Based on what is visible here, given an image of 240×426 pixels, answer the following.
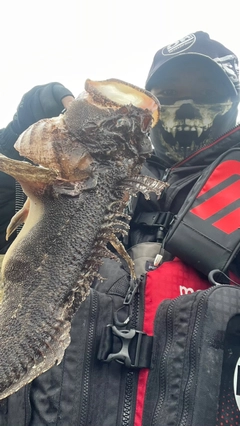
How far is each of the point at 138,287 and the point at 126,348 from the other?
41cm

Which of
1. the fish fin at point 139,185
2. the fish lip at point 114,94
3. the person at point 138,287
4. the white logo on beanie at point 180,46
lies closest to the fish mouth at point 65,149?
the fish lip at point 114,94

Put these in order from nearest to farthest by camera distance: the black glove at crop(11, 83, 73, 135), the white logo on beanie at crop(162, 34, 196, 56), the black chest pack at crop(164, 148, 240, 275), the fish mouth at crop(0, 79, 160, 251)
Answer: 1. the fish mouth at crop(0, 79, 160, 251)
2. the black chest pack at crop(164, 148, 240, 275)
3. the black glove at crop(11, 83, 73, 135)
4. the white logo on beanie at crop(162, 34, 196, 56)

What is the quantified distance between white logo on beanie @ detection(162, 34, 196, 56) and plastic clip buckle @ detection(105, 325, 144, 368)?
2498mm

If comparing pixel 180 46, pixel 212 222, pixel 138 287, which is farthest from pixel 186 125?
pixel 138 287

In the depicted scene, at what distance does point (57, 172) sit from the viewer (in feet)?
5.08

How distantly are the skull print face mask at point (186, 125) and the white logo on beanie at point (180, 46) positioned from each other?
54cm

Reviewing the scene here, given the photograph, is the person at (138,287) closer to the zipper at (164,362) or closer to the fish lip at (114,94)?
the zipper at (164,362)

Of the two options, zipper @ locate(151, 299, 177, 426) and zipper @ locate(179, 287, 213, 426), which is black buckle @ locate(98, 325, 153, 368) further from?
zipper @ locate(179, 287, 213, 426)

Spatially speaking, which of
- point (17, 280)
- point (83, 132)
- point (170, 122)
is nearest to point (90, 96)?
point (83, 132)

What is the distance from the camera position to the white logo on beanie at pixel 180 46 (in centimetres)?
338

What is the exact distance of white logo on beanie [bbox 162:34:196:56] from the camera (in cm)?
338

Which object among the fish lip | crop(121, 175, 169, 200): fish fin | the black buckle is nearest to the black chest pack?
the black buckle

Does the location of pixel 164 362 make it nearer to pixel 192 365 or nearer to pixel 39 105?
pixel 192 365

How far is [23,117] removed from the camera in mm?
2693
